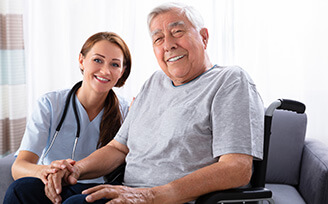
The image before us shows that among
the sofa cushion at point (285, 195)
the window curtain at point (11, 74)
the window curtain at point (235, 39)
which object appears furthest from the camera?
the window curtain at point (11, 74)

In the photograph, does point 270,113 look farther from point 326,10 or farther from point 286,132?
point 326,10

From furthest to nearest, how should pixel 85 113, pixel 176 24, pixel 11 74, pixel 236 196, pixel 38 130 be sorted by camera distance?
pixel 11 74, pixel 85 113, pixel 38 130, pixel 176 24, pixel 236 196

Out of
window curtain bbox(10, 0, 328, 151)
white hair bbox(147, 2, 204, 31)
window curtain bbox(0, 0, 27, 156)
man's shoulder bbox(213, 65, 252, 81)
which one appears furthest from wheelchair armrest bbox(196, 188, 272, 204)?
window curtain bbox(0, 0, 27, 156)

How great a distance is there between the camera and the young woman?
1.69 metres

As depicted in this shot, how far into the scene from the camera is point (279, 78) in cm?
238

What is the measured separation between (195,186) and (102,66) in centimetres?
85

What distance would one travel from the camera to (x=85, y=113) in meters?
1.77

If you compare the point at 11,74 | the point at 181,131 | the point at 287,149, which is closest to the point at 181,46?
the point at 181,131

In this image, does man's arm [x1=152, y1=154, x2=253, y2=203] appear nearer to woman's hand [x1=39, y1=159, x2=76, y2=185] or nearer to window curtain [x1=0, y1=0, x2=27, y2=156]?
woman's hand [x1=39, y1=159, x2=76, y2=185]

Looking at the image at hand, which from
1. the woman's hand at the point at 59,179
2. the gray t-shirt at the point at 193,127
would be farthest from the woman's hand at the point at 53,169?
the gray t-shirt at the point at 193,127

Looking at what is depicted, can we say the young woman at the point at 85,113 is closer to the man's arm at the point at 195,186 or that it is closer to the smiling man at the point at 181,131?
the smiling man at the point at 181,131

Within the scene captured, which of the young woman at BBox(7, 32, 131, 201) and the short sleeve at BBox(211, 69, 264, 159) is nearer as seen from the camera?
the short sleeve at BBox(211, 69, 264, 159)

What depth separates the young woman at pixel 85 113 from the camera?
169cm

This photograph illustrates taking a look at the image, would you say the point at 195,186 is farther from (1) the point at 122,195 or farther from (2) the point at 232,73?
(2) the point at 232,73
